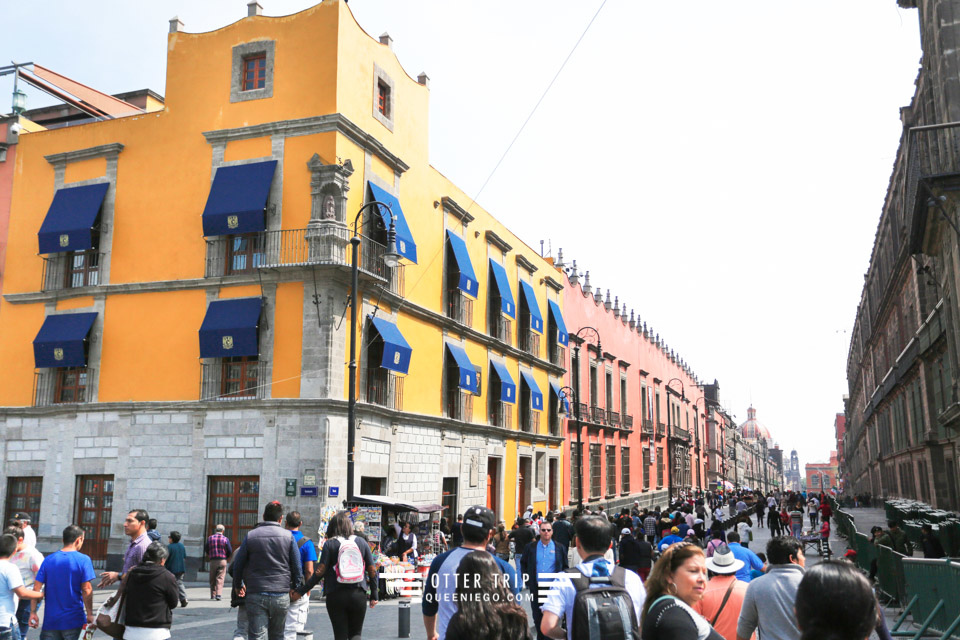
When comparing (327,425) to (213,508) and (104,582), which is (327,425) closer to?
(213,508)

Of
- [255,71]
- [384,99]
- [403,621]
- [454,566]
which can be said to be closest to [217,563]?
[403,621]

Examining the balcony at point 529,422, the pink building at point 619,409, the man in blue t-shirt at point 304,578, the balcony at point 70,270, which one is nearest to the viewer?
the man in blue t-shirt at point 304,578

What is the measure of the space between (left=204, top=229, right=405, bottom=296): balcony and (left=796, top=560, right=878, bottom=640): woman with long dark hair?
1736cm

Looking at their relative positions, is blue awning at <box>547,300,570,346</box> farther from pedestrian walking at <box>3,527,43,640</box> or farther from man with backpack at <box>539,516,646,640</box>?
man with backpack at <box>539,516,646,640</box>

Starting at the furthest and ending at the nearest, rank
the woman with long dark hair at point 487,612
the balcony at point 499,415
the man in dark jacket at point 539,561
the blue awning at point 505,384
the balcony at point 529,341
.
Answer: the balcony at point 529,341 < the balcony at point 499,415 < the blue awning at point 505,384 < the man in dark jacket at point 539,561 < the woman with long dark hair at point 487,612

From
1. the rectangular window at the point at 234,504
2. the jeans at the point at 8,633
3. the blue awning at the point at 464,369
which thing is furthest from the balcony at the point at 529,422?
the jeans at the point at 8,633

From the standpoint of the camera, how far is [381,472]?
21812 millimetres

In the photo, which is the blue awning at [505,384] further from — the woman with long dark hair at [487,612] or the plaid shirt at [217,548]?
the woman with long dark hair at [487,612]

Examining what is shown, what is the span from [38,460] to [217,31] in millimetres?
12709

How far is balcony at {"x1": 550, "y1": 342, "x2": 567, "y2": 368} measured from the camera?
3762 centimetres

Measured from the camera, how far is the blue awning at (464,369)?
26641 millimetres

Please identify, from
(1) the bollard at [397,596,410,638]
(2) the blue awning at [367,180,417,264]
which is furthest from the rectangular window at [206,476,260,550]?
(1) the bollard at [397,596,410,638]

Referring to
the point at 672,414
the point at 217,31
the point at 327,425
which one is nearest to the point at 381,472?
the point at 327,425

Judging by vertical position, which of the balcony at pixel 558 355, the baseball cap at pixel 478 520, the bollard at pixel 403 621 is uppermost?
the balcony at pixel 558 355
